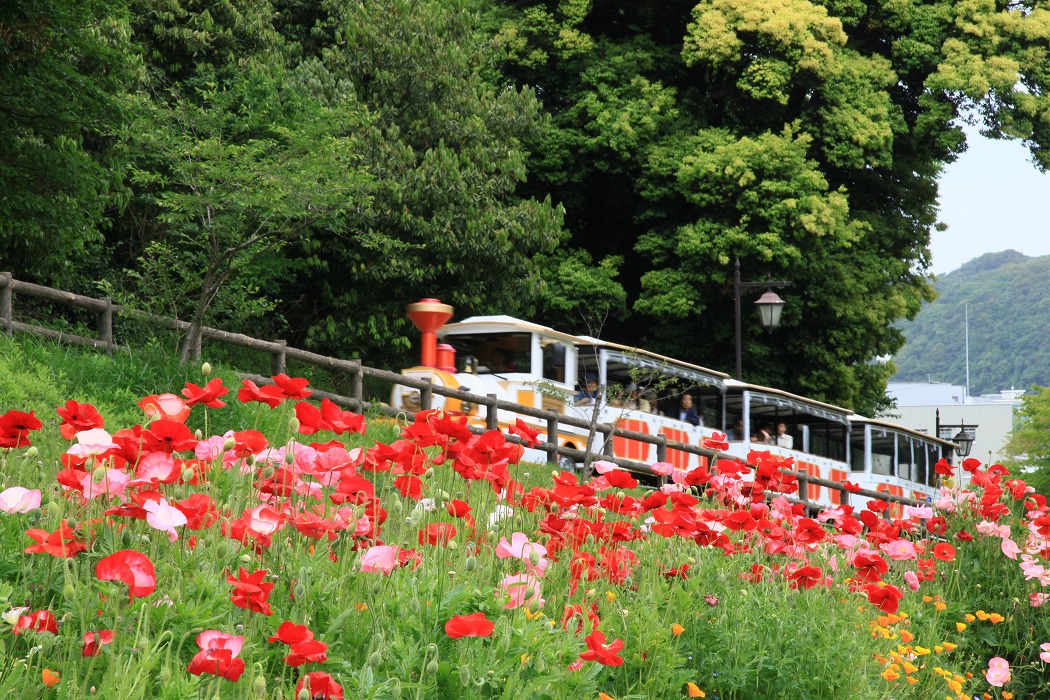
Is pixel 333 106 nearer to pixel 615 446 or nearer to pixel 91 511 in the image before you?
pixel 615 446

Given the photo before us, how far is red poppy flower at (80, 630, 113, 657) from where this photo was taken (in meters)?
2.81

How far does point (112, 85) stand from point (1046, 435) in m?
18.3

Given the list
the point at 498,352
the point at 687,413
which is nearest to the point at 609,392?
the point at 498,352

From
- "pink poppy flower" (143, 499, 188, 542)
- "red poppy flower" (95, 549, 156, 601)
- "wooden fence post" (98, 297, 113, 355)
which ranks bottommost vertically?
"red poppy flower" (95, 549, 156, 601)

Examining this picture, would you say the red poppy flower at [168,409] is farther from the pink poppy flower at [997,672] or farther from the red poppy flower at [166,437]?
the pink poppy flower at [997,672]

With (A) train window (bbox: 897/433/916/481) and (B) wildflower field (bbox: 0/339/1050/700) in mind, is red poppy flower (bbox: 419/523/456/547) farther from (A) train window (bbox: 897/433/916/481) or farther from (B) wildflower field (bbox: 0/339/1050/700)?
(A) train window (bbox: 897/433/916/481)

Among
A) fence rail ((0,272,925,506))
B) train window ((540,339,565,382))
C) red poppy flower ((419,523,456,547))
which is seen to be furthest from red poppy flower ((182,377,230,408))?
train window ((540,339,565,382))

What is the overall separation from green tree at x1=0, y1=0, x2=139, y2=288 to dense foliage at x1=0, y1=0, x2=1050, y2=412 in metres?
3.84

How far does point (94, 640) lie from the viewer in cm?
286

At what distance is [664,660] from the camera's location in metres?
4.11

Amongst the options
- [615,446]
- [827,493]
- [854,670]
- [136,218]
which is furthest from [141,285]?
[854,670]

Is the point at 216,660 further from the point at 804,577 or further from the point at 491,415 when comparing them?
the point at 491,415

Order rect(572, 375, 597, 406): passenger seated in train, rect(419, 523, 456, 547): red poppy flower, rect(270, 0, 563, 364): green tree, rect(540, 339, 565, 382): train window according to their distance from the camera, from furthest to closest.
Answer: rect(270, 0, 563, 364): green tree
rect(540, 339, 565, 382): train window
rect(572, 375, 597, 406): passenger seated in train
rect(419, 523, 456, 547): red poppy flower

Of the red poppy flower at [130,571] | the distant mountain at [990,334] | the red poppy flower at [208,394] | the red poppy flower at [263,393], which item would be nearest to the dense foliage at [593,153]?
the red poppy flower at [263,393]
